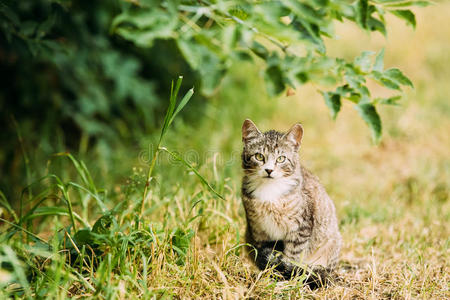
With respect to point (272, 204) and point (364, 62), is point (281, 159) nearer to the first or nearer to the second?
point (272, 204)

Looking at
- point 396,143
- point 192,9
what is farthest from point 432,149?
point 192,9

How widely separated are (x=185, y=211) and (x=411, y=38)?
4963 millimetres

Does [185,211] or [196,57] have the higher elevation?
[196,57]

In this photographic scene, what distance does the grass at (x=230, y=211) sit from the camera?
1994mm

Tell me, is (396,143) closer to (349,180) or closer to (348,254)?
(349,180)

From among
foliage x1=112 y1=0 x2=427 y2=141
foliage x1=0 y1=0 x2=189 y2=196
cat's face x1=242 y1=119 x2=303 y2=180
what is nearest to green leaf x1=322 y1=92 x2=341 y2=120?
foliage x1=112 y1=0 x2=427 y2=141

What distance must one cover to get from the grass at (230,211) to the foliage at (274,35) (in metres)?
0.84

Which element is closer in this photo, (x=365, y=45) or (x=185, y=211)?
(x=185, y=211)

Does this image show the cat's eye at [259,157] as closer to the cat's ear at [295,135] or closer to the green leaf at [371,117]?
the cat's ear at [295,135]

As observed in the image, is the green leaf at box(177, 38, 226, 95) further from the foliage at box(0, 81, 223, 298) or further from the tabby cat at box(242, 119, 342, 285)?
the tabby cat at box(242, 119, 342, 285)

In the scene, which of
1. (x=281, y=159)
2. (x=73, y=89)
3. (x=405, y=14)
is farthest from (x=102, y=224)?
(x=73, y=89)

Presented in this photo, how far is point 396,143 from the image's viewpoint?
4.33 m

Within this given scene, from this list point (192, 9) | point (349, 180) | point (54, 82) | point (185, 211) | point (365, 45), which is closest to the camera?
point (192, 9)

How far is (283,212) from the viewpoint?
2186 millimetres
